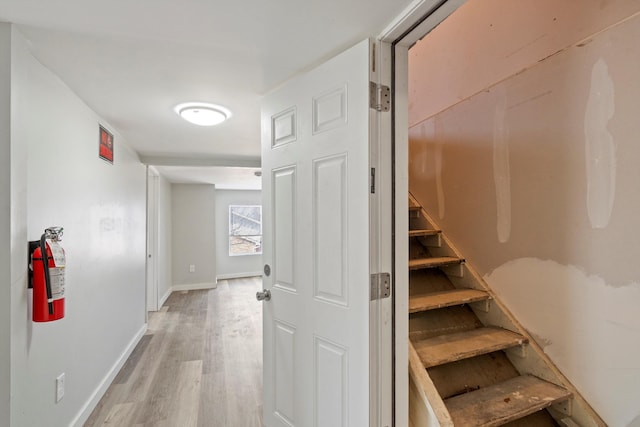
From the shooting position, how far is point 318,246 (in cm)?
142

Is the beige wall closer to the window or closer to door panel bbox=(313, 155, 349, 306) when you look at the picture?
door panel bbox=(313, 155, 349, 306)

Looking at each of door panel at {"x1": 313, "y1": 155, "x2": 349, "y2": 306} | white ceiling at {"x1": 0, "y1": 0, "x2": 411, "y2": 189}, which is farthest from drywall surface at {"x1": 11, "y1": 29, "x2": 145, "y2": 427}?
door panel at {"x1": 313, "y1": 155, "x2": 349, "y2": 306}

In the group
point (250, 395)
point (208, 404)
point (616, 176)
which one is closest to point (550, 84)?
point (616, 176)

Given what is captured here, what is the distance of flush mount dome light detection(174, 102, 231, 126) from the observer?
2016 mm

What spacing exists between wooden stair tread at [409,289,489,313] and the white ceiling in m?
1.46

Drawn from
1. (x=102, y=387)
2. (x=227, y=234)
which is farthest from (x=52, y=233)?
(x=227, y=234)

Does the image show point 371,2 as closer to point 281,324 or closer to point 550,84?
point 550,84

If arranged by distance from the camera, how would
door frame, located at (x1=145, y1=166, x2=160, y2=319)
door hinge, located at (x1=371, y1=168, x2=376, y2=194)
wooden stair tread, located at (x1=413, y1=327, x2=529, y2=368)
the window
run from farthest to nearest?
the window < door frame, located at (x1=145, y1=166, x2=160, y2=319) < wooden stair tread, located at (x1=413, y1=327, x2=529, y2=368) < door hinge, located at (x1=371, y1=168, x2=376, y2=194)

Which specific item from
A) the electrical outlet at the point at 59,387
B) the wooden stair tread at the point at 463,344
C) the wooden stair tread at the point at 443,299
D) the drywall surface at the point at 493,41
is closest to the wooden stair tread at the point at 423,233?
the wooden stair tread at the point at 443,299

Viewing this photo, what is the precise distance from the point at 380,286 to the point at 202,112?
5.47 ft

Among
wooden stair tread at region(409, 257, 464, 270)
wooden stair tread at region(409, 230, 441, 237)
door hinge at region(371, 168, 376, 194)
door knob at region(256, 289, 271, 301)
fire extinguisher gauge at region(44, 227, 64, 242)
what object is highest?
door hinge at region(371, 168, 376, 194)

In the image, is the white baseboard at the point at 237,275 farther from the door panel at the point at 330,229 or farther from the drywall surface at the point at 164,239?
the door panel at the point at 330,229

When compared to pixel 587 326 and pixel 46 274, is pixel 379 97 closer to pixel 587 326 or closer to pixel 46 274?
pixel 587 326

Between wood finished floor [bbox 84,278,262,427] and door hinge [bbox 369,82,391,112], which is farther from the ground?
door hinge [bbox 369,82,391,112]
